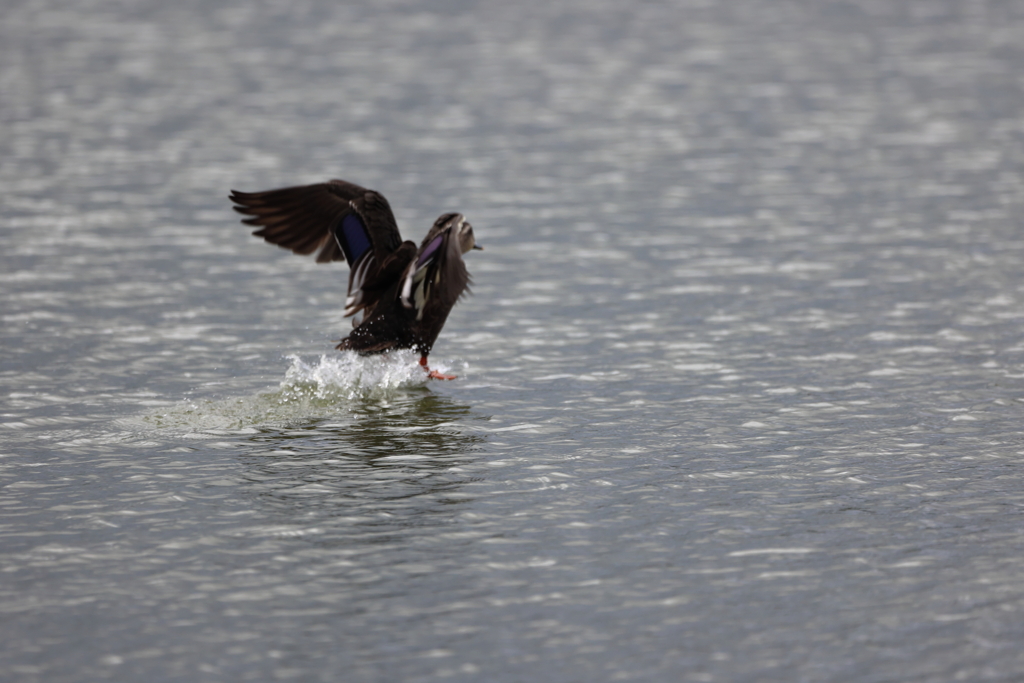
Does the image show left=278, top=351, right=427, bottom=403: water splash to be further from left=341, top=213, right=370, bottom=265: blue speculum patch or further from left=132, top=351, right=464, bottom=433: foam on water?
left=341, top=213, right=370, bottom=265: blue speculum patch

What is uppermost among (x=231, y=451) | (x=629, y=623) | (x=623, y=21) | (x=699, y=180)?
(x=623, y=21)

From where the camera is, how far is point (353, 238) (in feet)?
35.2

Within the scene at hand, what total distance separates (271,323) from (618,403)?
4.23m

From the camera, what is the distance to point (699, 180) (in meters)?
18.6

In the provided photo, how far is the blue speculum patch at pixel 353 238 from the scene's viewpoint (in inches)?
421

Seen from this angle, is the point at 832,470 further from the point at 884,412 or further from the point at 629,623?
the point at 629,623

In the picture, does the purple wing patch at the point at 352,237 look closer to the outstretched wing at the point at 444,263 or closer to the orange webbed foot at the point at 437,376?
the outstretched wing at the point at 444,263

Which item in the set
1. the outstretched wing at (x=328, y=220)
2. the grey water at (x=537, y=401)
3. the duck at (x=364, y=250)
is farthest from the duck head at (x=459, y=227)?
the grey water at (x=537, y=401)

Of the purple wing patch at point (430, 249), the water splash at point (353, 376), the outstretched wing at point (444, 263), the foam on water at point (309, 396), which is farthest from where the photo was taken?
the water splash at point (353, 376)

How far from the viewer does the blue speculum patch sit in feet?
35.1

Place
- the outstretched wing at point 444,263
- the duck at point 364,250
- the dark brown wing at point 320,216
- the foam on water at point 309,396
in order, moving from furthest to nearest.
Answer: the dark brown wing at point 320,216 < the duck at point 364,250 < the foam on water at point 309,396 < the outstretched wing at point 444,263

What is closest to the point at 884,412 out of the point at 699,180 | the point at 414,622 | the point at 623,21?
the point at 414,622

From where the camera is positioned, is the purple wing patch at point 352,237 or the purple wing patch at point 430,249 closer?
the purple wing patch at point 430,249

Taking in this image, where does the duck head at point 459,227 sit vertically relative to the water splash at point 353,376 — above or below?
above
